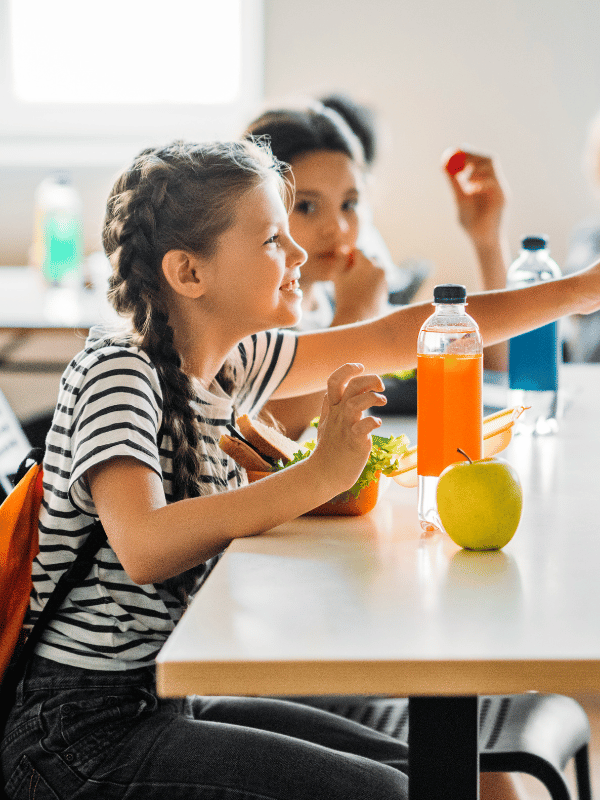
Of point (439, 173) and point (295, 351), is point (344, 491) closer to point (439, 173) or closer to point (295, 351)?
point (295, 351)

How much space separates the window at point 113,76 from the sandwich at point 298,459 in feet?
8.09

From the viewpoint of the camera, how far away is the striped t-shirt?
84cm

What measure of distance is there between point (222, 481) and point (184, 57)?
8.48 ft

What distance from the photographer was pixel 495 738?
95 cm

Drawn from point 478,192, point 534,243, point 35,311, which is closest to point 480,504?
point 534,243

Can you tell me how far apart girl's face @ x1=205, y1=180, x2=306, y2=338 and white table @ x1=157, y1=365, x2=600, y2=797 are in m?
0.27

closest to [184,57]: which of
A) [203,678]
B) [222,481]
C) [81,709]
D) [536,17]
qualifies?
[536,17]

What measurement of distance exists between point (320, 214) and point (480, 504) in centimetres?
102

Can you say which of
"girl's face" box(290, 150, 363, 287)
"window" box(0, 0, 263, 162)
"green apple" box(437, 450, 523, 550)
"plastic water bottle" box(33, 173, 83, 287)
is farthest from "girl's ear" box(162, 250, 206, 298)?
"window" box(0, 0, 263, 162)

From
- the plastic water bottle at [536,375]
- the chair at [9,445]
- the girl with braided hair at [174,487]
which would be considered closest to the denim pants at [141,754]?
the girl with braided hair at [174,487]

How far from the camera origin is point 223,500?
2.63ft

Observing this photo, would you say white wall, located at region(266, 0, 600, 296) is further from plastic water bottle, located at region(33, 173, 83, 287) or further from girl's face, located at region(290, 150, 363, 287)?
girl's face, located at region(290, 150, 363, 287)

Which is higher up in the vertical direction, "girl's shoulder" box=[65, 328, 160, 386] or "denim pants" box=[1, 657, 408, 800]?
"girl's shoulder" box=[65, 328, 160, 386]

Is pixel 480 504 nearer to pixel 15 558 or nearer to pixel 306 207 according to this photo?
Answer: pixel 15 558
